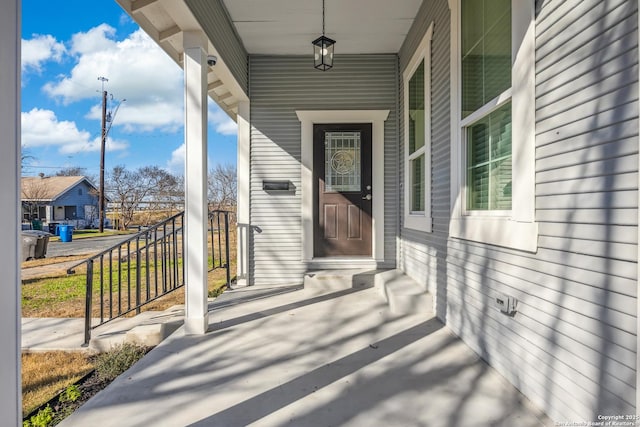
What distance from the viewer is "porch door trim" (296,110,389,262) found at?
484cm

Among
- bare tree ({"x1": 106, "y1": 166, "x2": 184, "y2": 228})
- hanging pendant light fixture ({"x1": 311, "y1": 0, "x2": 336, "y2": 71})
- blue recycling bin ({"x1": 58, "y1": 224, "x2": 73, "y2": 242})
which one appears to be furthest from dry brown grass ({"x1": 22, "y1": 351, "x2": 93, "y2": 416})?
bare tree ({"x1": 106, "y1": 166, "x2": 184, "y2": 228})

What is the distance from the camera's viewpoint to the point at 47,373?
2.78 meters

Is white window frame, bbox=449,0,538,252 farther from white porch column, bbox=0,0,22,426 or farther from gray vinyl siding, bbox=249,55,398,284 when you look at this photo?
gray vinyl siding, bbox=249,55,398,284

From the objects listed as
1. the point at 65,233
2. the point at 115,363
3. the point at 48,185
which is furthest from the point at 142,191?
the point at 115,363

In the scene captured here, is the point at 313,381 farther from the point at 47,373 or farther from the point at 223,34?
the point at 223,34

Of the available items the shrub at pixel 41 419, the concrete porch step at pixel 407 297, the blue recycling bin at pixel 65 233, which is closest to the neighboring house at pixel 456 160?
the concrete porch step at pixel 407 297

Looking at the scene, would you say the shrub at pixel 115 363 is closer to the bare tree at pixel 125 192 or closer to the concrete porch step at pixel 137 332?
the concrete porch step at pixel 137 332

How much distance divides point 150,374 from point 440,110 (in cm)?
310

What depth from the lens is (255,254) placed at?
4891mm

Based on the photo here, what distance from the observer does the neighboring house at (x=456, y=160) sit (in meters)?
1.37

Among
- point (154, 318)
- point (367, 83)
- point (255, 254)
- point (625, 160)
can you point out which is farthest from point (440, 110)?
point (154, 318)

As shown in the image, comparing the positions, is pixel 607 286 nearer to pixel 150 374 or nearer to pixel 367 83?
pixel 150 374

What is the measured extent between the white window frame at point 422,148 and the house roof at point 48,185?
2159 cm

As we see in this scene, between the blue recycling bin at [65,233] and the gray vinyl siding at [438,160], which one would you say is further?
the blue recycling bin at [65,233]
